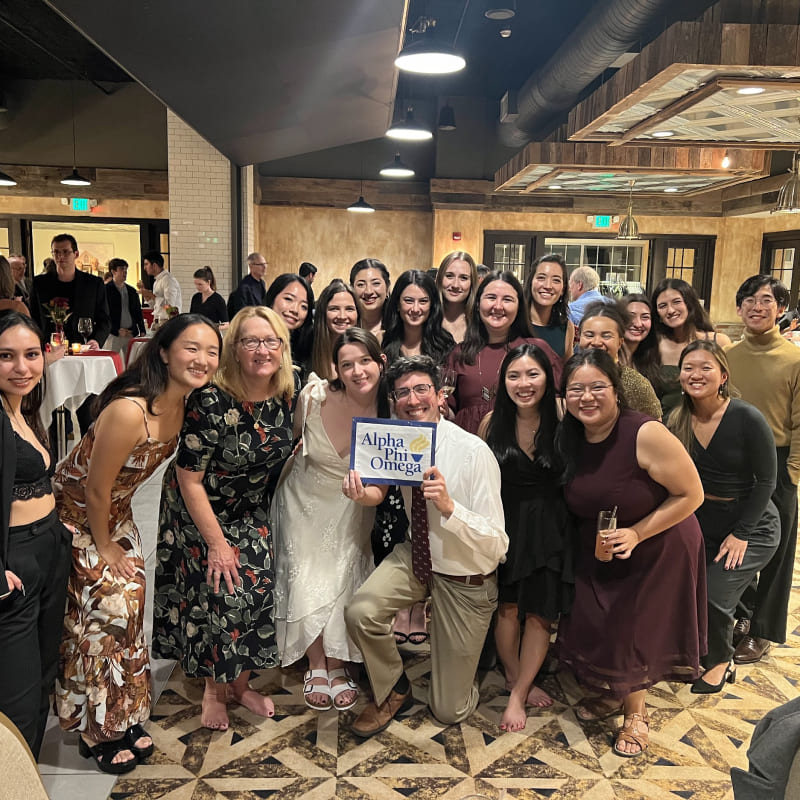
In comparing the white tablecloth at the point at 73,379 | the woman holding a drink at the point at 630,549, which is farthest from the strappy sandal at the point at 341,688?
the white tablecloth at the point at 73,379

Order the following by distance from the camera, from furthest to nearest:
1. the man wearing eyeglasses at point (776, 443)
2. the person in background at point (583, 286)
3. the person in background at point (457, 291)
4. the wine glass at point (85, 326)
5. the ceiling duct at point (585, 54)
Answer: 1. the wine glass at point (85, 326)
2. the ceiling duct at point (585, 54)
3. the person in background at point (583, 286)
4. the person in background at point (457, 291)
5. the man wearing eyeglasses at point (776, 443)

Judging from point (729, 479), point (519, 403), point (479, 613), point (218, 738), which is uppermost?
point (519, 403)

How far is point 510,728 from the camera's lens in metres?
2.66

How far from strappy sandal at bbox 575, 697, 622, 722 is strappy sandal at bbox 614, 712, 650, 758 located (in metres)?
0.12

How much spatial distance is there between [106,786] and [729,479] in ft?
8.14

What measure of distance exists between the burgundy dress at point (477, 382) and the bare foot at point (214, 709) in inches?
57.9

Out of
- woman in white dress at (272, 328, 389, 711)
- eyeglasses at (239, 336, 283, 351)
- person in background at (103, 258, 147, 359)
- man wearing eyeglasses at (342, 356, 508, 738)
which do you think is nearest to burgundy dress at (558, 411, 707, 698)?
man wearing eyeglasses at (342, 356, 508, 738)

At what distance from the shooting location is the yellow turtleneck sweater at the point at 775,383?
3211 mm

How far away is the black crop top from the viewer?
2020mm

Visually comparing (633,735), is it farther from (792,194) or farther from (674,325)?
(792,194)

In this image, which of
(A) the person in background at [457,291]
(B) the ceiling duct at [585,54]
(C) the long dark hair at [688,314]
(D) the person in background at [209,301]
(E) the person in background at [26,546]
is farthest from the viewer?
(D) the person in background at [209,301]

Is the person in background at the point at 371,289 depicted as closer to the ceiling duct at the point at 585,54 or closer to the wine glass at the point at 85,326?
the wine glass at the point at 85,326

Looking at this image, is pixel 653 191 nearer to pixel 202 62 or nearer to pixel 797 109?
pixel 797 109

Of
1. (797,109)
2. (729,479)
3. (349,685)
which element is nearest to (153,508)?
(349,685)
